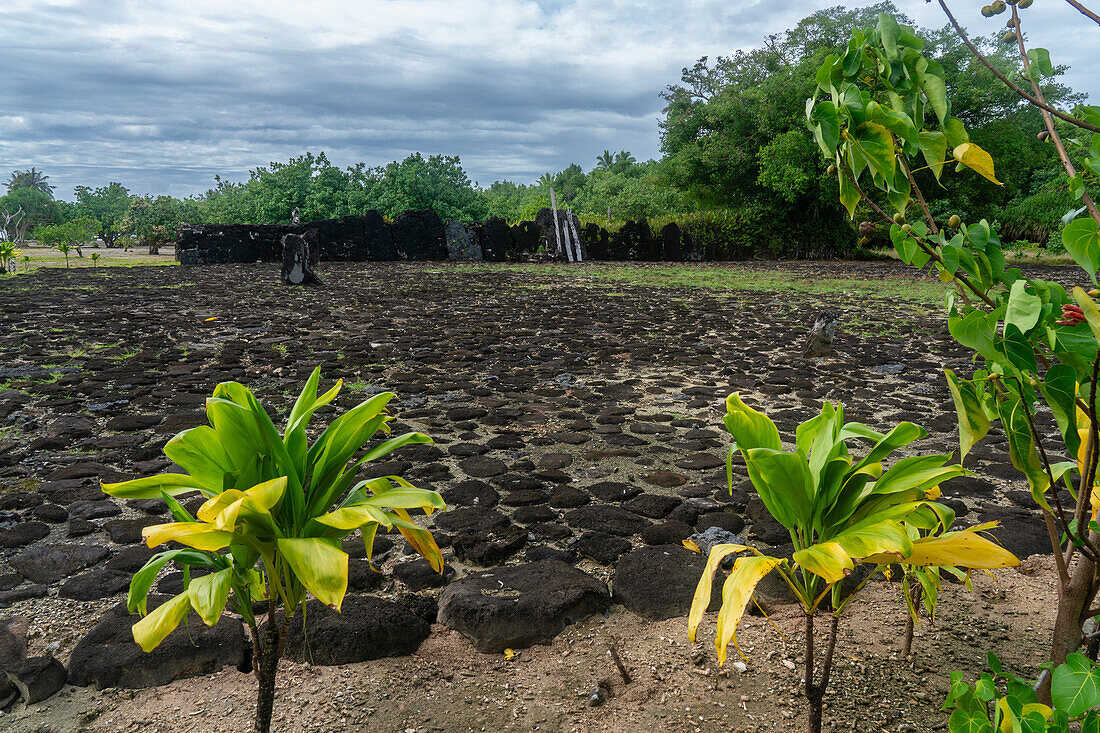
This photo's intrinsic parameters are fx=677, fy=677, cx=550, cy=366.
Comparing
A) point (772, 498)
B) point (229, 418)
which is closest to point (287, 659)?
point (229, 418)

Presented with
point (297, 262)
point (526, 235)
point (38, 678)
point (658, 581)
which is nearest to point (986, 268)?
point (658, 581)

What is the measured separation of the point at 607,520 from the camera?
9.75 ft

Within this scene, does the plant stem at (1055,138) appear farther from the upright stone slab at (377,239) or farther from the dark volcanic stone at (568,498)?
the upright stone slab at (377,239)

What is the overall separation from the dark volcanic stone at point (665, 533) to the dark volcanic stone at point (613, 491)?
0.35m

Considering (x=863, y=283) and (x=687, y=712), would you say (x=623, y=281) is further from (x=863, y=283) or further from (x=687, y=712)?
(x=687, y=712)

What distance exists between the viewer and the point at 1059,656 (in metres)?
1.48

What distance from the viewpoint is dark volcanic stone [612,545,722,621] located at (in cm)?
230

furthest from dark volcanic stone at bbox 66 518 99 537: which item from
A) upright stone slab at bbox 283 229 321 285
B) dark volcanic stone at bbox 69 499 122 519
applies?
upright stone slab at bbox 283 229 321 285

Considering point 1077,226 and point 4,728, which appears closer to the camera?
point 1077,226

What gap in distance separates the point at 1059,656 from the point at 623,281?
1372 centimetres

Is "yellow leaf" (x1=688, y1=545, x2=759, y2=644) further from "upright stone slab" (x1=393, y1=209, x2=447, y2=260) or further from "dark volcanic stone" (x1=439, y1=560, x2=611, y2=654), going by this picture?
"upright stone slab" (x1=393, y1=209, x2=447, y2=260)

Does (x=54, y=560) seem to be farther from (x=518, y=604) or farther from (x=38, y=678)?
(x=518, y=604)

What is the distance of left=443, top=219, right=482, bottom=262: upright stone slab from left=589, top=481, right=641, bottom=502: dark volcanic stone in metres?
20.0

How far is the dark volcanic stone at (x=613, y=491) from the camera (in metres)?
3.24
